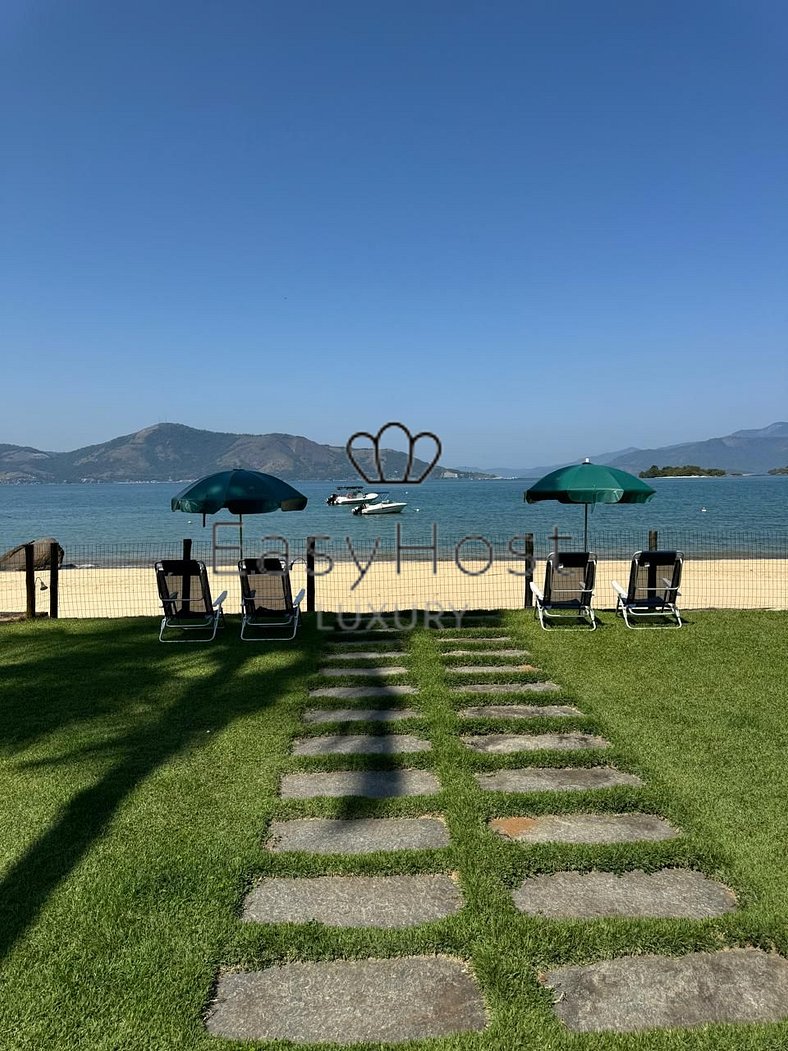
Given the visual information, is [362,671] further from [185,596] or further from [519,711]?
[185,596]

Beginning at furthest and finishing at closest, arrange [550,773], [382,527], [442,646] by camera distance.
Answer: [382,527] → [442,646] → [550,773]

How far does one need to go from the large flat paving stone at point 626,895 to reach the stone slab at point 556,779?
838 millimetres

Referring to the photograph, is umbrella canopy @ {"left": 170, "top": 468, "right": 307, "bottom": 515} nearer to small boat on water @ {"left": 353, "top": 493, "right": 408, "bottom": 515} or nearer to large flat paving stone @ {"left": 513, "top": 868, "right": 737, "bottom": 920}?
large flat paving stone @ {"left": 513, "top": 868, "right": 737, "bottom": 920}

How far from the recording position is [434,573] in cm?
1659

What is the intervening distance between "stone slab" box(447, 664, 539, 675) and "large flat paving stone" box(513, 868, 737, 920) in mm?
3121

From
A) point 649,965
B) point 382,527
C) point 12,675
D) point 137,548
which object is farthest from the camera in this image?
point 382,527

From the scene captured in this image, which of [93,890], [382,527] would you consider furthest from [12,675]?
[382,527]

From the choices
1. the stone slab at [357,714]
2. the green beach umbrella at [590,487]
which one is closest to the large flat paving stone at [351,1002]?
the stone slab at [357,714]

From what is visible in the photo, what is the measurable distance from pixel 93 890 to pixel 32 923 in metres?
0.25

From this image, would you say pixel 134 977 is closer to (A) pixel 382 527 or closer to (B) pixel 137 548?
(B) pixel 137 548

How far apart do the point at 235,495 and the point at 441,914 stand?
18.6 feet

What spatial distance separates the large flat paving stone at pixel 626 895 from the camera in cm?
261

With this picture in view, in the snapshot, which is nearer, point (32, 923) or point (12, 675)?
point (32, 923)

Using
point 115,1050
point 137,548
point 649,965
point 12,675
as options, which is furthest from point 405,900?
point 137,548
